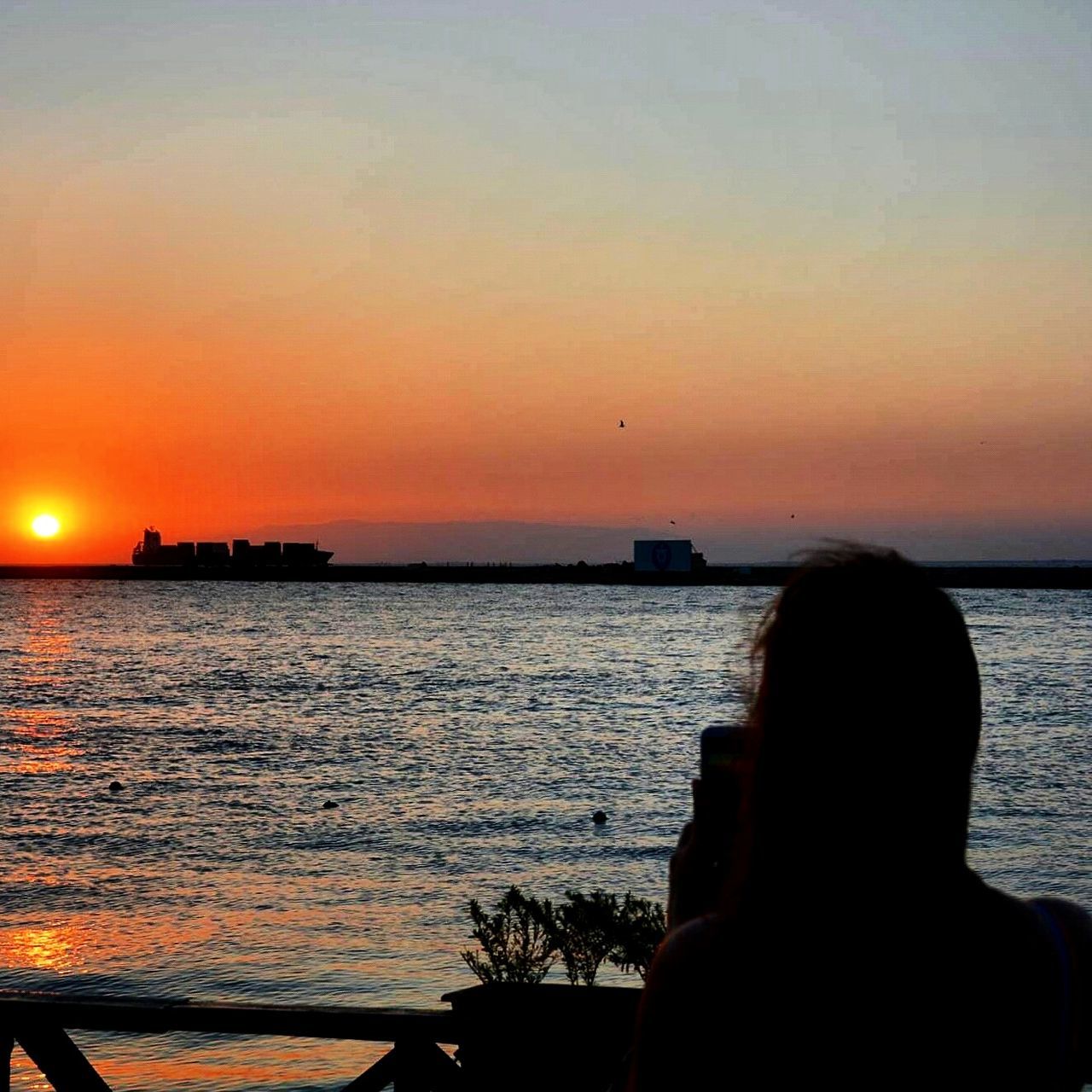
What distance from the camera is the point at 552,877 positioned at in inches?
834

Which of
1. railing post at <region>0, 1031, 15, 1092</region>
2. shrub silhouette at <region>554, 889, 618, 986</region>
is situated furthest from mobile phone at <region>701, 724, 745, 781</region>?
shrub silhouette at <region>554, 889, 618, 986</region>

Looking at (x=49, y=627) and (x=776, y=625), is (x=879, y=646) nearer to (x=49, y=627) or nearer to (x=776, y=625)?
(x=776, y=625)

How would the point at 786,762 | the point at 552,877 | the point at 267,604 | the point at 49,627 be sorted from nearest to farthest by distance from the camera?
the point at 786,762, the point at 552,877, the point at 49,627, the point at 267,604

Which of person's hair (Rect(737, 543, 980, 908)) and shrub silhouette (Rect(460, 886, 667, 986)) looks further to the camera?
shrub silhouette (Rect(460, 886, 667, 986))

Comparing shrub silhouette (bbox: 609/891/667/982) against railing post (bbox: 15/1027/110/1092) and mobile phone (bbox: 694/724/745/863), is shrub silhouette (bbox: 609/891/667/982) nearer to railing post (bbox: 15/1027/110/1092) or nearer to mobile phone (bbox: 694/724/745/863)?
railing post (bbox: 15/1027/110/1092)

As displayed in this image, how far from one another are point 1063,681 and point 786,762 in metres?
63.1

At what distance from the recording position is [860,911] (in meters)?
1.57

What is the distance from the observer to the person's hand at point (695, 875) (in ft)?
5.38

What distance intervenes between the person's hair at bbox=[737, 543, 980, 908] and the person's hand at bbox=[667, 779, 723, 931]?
0.09 m

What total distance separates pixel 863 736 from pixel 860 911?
0.63 ft

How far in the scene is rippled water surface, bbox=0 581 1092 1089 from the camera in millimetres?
16094

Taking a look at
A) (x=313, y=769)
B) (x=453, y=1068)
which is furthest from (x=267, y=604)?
(x=453, y=1068)

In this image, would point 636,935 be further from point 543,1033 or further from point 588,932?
point 543,1033

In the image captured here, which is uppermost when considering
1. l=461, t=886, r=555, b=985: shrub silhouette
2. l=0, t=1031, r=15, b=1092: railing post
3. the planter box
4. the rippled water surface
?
the planter box
